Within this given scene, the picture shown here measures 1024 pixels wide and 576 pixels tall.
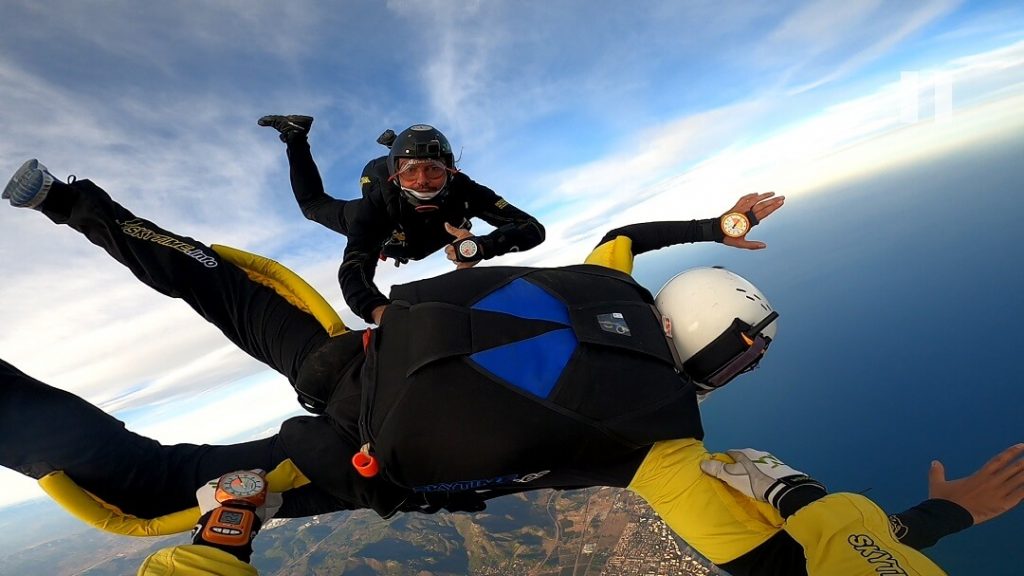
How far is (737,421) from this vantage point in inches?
1522

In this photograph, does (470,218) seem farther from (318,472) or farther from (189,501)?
(189,501)

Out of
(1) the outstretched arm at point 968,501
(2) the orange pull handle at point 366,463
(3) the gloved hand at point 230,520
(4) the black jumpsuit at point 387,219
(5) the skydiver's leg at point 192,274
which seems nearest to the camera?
(1) the outstretched arm at point 968,501

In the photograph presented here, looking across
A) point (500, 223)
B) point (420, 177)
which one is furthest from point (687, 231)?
point (420, 177)

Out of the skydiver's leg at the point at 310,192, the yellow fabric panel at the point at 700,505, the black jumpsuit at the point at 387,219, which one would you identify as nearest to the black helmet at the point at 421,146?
the black jumpsuit at the point at 387,219

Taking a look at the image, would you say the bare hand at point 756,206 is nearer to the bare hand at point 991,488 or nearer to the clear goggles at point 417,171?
the bare hand at point 991,488

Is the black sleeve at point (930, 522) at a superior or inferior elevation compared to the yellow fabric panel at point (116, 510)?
inferior

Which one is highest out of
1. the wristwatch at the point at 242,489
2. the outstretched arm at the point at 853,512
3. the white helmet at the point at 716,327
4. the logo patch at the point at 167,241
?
the logo patch at the point at 167,241

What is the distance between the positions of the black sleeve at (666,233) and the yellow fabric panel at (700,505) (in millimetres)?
1451

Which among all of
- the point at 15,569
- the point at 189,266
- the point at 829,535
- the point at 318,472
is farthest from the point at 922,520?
the point at 15,569

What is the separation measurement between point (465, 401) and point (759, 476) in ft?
3.70

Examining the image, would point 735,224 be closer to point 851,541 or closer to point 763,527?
point 763,527

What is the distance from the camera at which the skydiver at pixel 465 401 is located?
61.2 inches

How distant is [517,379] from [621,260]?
51.8 inches

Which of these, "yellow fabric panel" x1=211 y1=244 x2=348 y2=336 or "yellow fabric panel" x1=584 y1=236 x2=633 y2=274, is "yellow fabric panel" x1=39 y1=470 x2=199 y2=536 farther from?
"yellow fabric panel" x1=584 y1=236 x2=633 y2=274
